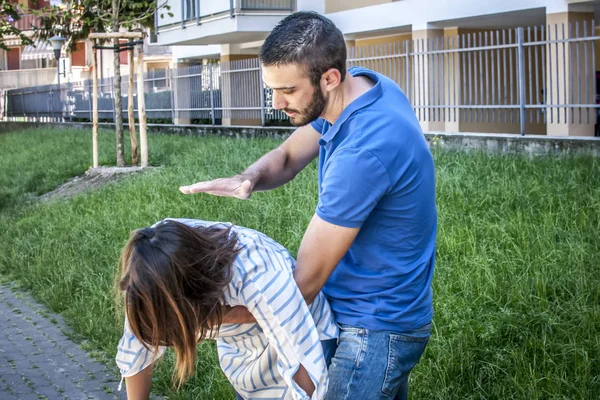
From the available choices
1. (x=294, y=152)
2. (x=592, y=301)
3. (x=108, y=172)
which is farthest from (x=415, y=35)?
(x=294, y=152)

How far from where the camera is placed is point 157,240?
7.07 ft

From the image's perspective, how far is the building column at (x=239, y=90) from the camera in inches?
869

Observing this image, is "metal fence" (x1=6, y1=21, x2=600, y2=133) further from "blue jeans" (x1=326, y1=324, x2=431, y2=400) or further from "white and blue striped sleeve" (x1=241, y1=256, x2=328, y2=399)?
"white and blue striped sleeve" (x1=241, y1=256, x2=328, y2=399)

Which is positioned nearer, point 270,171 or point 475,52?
point 270,171

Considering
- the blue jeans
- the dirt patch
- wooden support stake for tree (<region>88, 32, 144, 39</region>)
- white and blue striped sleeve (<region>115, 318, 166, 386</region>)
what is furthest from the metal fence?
white and blue striped sleeve (<region>115, 318, 166, 386</region>)

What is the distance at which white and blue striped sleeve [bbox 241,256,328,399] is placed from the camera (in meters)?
2.18

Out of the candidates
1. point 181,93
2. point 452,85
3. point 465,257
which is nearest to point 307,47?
point 465,257

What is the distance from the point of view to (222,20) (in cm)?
2411

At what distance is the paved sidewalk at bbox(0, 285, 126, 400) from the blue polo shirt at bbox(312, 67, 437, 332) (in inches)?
127

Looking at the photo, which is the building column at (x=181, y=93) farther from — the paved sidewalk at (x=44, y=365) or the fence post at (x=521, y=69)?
the paved sidewalk at (x=44, y=365)

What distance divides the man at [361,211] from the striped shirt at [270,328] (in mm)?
58

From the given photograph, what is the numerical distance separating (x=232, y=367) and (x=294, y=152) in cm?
75

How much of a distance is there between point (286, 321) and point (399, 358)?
14.7 inches

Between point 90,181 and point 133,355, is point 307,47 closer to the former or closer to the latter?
point 133,355
